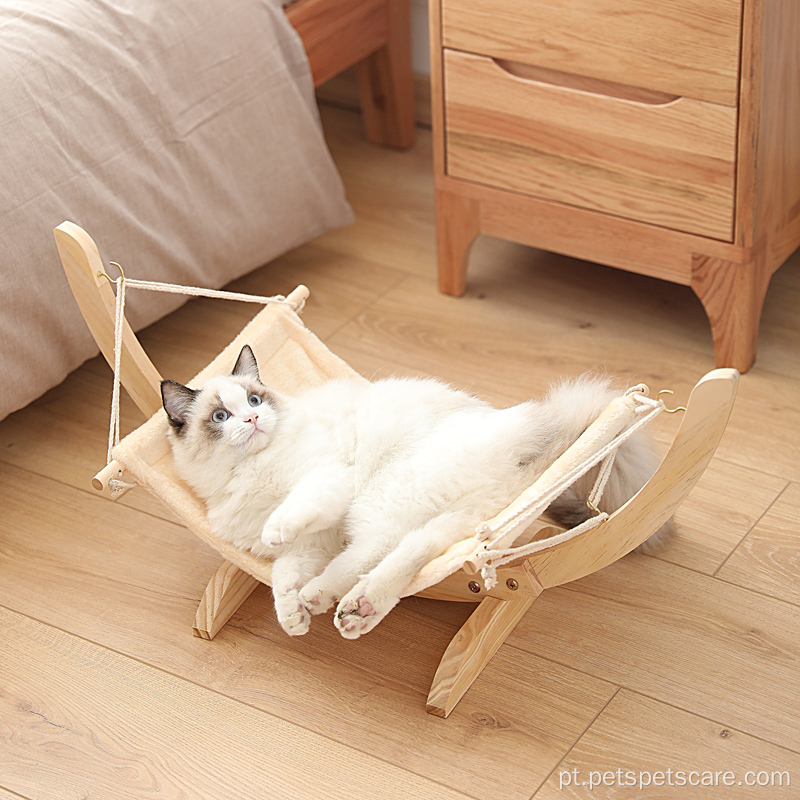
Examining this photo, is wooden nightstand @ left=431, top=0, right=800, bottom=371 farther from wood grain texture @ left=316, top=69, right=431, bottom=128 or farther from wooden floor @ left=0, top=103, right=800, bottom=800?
wood grain texture @ left=316, top=69, right=431, bottom=128

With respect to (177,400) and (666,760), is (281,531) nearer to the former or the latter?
(177,400)

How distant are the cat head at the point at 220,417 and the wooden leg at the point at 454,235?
675 mm

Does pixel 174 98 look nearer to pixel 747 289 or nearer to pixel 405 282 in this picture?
pixel 405 282

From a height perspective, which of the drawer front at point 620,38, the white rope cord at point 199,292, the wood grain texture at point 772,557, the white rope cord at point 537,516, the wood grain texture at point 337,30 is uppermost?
the drawer front at point 620,38

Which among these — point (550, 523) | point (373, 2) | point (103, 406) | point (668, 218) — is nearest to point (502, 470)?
point (550, 523)

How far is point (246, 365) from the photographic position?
1246 mm

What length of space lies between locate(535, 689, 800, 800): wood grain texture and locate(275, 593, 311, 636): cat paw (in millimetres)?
308

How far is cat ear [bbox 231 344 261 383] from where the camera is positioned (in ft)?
4.08

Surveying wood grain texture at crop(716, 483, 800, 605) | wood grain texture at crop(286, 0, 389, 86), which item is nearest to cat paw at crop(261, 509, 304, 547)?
wood grain texture at crop(716, 483, 800, 605)

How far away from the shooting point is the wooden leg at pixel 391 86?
217cm

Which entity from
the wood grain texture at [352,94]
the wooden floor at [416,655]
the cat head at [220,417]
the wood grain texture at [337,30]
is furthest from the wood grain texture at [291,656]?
the wood grain texture at [352,94]

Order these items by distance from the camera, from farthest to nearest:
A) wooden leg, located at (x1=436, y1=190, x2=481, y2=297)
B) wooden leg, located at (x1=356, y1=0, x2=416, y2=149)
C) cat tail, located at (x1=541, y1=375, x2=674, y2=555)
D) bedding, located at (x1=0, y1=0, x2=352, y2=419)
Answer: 1. wooden leg, located at (x1=356, y1=0, x2=416, y2=149)
2. wooden leg, located at (x1=436, y1=190, x2=481, y2=297)
3. bedding, located at (x1=0, y1=0, x2=352, y2=419)
4. cat tail, located at (x1=541, y1=375, x2=674, y2=555)

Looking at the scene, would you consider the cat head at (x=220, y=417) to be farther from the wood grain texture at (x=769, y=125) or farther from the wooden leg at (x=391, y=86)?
the wooden leg at (x=391, y=86)

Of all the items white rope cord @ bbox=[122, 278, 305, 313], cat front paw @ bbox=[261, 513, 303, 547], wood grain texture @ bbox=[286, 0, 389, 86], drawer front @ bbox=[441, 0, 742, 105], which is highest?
drawer front @ bbox=[441, 0, 742, 105]
